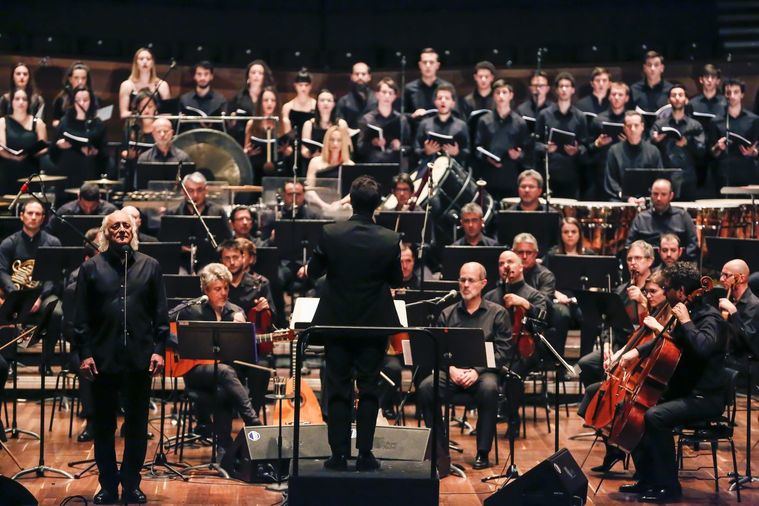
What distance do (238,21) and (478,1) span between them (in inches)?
116

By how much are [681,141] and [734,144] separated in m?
Result: 0.85

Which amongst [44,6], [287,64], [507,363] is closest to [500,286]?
[507,363]

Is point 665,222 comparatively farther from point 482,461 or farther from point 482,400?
point 482,461

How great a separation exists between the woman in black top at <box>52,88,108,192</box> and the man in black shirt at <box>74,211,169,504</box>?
512 cm

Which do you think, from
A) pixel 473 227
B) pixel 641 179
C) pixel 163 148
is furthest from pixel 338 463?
pixel 163 148

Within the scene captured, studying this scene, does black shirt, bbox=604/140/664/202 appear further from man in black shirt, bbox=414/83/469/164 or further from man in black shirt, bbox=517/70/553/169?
man in black shirt, bbox=414/83/469/164

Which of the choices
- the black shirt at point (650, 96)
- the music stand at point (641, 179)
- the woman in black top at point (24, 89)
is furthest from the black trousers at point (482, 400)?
the woman in black top at point (24, 89)

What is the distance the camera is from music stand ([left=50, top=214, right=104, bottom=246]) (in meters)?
9.31

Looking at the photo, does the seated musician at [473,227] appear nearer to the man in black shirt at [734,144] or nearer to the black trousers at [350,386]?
the man in black shirt at [734,144]

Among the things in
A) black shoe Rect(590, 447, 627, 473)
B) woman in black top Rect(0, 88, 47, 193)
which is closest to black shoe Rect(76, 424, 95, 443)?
black shoe Rect(590, 447, 627, 473)

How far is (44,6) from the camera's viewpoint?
1398cm

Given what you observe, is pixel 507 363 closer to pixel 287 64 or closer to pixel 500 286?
pixel 500 286

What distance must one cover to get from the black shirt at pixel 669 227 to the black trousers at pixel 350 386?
472 cm

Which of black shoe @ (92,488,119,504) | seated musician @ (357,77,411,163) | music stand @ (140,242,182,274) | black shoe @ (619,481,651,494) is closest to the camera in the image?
black shoe @ (92,488,119,504)
